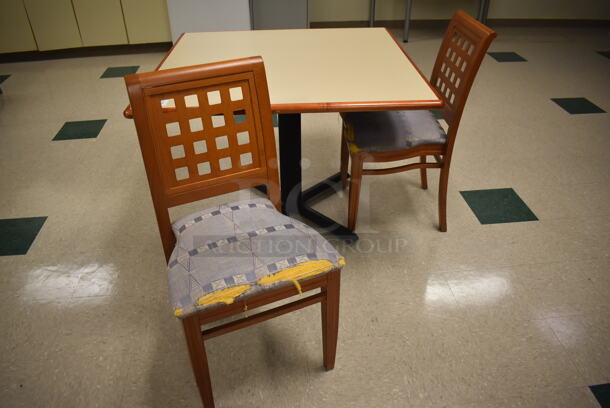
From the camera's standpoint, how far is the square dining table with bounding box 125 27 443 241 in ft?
4.49

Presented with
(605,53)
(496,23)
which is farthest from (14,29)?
(605,53)

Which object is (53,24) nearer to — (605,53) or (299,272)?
(299,272)

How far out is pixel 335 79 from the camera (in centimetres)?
151

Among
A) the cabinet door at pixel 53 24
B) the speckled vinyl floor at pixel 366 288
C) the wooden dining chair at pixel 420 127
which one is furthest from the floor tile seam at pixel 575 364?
the cabinet door at pixel 53 24

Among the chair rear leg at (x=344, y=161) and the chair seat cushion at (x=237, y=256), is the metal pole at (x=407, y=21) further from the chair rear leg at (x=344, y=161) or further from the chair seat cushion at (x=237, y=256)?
the chair seat cushion at (x=237, y=256)

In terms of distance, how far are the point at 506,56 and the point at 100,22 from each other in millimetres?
3480

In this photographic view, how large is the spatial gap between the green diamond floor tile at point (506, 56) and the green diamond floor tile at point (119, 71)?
303 cm

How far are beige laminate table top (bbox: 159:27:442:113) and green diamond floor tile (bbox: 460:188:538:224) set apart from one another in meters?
0.81

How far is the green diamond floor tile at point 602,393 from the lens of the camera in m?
1.33

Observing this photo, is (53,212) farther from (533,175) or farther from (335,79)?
(533,175)

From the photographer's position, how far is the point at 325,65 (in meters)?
1.63

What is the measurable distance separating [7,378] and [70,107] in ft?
7.18

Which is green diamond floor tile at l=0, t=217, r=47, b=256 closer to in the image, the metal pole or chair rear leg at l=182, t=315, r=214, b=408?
chair rear leg at l=182, t=315, r=214, b=408

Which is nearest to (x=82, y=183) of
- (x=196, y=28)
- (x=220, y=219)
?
(x=220, y=219)
